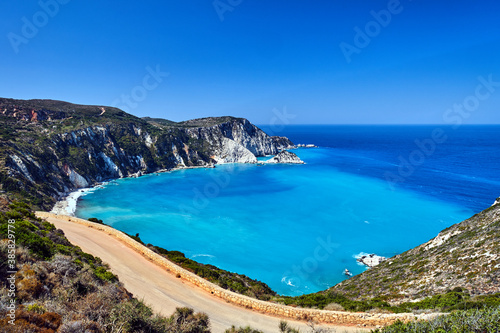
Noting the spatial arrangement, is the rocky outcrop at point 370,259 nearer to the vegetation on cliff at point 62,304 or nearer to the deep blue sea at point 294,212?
the deep blue sea at point 294,212

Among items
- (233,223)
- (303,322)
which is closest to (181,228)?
(233,223)

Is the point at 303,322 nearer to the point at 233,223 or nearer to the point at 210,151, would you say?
the point at 233,223

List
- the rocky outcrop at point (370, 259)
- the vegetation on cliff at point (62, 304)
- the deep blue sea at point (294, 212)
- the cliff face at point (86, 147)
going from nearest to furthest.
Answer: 1. the vegetation on cliff at point (62, 304)
2. the rocky outcrop at point (370, 259)
3. the deep blue sea at point (294, 212)
4. the cliff face at point (86, 147)

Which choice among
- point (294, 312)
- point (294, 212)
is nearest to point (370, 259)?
point (294, 212)

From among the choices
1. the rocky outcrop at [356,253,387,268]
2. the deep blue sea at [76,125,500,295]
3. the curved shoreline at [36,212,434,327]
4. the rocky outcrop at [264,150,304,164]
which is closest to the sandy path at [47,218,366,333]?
the curved shoreline at [36,212,434,327]

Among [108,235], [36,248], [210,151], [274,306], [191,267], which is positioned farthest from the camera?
[210,151]

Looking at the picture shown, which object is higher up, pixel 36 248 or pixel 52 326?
pixel 36 248

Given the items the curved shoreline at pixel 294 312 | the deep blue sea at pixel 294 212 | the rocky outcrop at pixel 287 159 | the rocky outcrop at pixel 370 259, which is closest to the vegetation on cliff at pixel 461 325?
the curved shoreline at pixel 294 312
